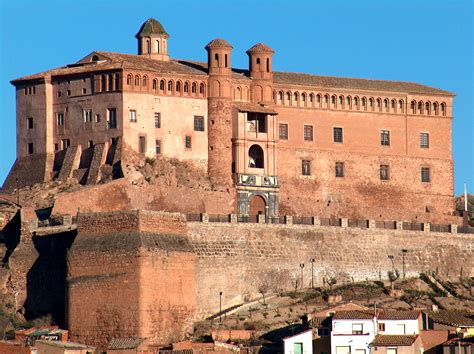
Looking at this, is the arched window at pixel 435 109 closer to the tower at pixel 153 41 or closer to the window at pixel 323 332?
the tower at pixel 153 41

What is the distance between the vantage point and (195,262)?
102m

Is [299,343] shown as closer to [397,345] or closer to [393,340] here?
[393,340]

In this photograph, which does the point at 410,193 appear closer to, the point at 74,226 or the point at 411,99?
the point at 411,99

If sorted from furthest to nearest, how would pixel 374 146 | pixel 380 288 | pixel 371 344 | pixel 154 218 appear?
pixel 374 146 < pixel 380 288 < pixel 154 218 < pixel 371 344

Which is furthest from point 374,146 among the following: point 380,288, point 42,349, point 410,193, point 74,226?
point 42,349

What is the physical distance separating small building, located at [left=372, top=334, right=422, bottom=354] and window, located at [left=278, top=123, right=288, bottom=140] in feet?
72.2

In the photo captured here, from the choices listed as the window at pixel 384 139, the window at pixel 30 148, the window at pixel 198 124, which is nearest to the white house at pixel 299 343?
the window at pixel 198 124

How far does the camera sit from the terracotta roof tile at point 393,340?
93.1 meters

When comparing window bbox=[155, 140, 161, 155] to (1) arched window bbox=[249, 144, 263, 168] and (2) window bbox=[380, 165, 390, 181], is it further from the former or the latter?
(2) window bbox=[380, 165, 390, 181]

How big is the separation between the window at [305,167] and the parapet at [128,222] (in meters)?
14.7

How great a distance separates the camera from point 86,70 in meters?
110

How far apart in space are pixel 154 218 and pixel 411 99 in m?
23.2

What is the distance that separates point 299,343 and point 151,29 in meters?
26.1

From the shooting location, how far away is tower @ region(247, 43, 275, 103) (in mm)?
113688
